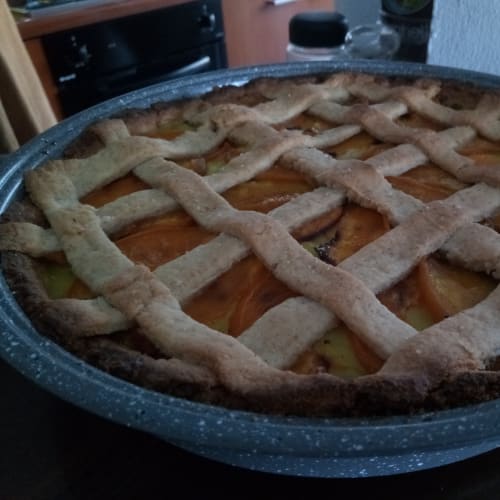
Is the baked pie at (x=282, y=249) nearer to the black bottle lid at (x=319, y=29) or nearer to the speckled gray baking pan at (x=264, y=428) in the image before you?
the speckled gray baking pan at (x=264, y=428)

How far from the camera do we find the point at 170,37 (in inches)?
92.8

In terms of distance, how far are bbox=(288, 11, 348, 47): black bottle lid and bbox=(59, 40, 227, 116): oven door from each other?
0.96m

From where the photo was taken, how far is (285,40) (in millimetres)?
2902

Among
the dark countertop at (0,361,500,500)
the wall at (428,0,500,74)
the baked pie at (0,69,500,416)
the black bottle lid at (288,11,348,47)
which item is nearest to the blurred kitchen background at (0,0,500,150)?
the wall at (428,0,500,74)

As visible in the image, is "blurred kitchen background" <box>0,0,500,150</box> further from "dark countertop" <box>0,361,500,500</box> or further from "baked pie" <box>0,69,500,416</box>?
"dark countertop" <box>0,361,500,500</box>

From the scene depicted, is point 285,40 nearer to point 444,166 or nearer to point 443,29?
point 443,29

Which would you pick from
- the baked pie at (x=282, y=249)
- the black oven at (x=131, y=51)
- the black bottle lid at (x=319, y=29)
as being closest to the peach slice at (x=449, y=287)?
the baked pie at (x=282, y=249)

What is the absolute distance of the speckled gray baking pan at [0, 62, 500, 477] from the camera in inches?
19.7

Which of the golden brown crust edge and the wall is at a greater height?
the golden brown crust edge

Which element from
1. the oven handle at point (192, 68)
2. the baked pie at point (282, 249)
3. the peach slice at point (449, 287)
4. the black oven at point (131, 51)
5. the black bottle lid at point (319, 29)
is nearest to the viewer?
the baked pie at point (282, 249)

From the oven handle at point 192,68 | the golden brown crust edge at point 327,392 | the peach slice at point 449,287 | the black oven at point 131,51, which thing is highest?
the golden brown crust edge at point 327,392

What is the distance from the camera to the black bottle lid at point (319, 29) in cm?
146

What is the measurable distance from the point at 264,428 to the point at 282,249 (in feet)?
1.00

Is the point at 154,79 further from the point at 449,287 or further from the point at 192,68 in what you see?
the point at 449,287
